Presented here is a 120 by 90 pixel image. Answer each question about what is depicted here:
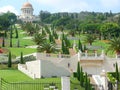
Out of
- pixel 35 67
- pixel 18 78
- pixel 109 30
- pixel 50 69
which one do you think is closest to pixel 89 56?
pixel 50 69

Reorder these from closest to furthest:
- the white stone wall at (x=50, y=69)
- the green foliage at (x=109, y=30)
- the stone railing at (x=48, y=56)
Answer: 1. the white stone wall at (x=50, y=69)
2. the stone railing at (x=48, y=56)
3. the green foliage at (x=109, y=30)

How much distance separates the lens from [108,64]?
54.6 m

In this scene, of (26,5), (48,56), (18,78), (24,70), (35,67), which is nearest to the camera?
(18,78)

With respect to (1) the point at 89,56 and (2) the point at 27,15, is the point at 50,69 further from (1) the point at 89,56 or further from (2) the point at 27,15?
(2) the point at 27,15

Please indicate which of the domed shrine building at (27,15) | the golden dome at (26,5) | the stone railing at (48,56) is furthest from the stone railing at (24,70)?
the domed shrine building at (27,15)

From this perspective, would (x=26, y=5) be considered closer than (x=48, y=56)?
No

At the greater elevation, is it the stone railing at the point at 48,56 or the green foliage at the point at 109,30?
the green foliage at the point at 109,30

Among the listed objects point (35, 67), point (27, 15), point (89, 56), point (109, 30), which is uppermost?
point (27, 15)

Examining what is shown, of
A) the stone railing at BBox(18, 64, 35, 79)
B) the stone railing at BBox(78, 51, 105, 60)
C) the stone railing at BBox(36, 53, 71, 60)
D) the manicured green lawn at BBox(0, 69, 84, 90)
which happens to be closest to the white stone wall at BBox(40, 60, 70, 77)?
the stone railing at BBox(18, 64, 35, 79)

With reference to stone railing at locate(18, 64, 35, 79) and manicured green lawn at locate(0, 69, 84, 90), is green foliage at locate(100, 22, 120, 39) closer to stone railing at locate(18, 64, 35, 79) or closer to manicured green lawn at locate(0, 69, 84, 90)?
stone railing at locate(18, 64, 35, 79)

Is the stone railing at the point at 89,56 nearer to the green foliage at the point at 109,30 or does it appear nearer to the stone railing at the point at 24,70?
the stone railing at the point at 24,70

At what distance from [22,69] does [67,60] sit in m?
7.26

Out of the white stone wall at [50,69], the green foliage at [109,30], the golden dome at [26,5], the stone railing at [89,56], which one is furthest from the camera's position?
the golden dome at [26,5]

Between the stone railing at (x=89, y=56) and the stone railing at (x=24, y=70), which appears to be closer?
the stone railing at (x=24, y=70)
